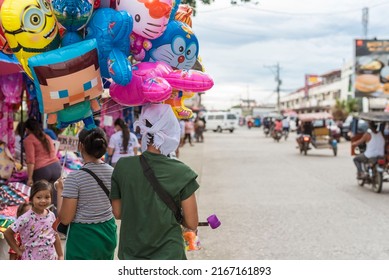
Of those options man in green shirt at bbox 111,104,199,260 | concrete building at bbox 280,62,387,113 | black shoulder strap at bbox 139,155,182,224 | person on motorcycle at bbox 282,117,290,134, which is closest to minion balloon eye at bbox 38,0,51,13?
man in green shirt at bbox 111,104,199,260

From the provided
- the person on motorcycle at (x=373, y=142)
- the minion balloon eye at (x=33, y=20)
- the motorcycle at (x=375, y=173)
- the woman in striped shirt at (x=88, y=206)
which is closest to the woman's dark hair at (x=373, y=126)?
the person on motorcycle at (x=373, y=142)

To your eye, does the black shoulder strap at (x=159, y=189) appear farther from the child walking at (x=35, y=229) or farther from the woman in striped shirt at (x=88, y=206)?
the child walking at (x=35, y=229)

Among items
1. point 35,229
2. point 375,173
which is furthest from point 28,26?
point 375,173

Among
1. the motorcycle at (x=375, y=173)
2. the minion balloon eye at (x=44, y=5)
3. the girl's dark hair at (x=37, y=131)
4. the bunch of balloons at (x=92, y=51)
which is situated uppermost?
the minion balloon eye at (x=44, y=5)

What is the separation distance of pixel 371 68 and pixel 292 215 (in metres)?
30.0

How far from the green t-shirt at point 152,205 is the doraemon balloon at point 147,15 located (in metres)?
0.98

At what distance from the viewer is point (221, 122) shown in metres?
52.1

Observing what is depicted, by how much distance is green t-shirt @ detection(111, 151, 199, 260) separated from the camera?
3049 millimetres

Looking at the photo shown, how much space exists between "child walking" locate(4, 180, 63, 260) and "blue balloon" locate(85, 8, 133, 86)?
145 cm

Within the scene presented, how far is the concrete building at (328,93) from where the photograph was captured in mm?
47219

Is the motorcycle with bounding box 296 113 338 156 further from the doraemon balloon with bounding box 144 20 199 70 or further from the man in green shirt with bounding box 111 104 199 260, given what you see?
the man in green shirt with bounding box 111 104 199 260
